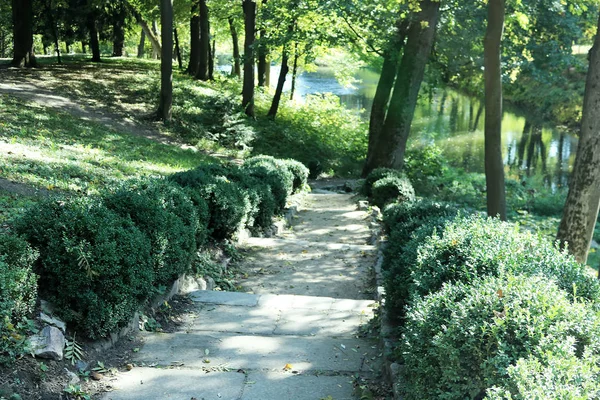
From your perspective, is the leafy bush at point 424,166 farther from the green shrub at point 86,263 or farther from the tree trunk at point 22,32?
the green shrub at point 86,263

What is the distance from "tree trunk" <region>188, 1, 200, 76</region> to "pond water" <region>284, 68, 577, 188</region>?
9.03 meters

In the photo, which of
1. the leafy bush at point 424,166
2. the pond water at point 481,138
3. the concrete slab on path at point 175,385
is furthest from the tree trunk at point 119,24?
the concrete slab on path at point 175,385

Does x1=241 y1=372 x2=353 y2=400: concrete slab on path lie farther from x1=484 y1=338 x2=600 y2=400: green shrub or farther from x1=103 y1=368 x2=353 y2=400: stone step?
x1=484 y1=338 x2=600 y2=400: green shrub

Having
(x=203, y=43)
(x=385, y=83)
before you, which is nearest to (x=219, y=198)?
(x=385, y=83)

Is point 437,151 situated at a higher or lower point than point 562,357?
lower

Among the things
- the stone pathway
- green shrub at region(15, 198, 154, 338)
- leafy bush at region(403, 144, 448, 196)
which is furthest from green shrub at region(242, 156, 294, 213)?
leafy bush at region(403, 144, 448, 196)

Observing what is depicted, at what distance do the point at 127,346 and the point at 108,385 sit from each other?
2.63 feet

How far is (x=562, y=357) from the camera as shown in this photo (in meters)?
2.74

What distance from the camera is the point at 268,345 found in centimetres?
529

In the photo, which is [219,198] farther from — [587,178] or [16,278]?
[587,178]

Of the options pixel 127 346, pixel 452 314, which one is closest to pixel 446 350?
pixel 452 314

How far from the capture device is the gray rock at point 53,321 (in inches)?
172

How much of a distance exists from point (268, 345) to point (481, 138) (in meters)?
34.0

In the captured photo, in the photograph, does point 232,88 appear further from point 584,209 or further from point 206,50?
point 584,209
